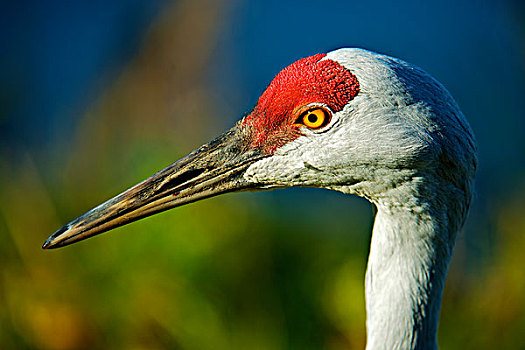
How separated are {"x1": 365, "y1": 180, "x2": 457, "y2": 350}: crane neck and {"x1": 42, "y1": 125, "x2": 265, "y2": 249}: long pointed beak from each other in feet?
1.80

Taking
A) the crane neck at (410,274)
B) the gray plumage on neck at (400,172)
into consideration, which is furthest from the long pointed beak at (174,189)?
the crane neck at (410,274)

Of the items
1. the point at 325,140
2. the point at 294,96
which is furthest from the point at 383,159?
the point at 294,96

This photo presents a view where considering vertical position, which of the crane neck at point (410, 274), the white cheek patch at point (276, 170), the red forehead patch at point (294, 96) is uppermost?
the red forehead patch at point (294, 96)

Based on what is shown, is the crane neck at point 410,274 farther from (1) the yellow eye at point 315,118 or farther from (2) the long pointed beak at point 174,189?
(2) the long pointed beak at point 174,189

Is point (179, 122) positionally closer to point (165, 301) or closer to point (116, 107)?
point (116, 107)

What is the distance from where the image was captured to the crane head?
1.64m

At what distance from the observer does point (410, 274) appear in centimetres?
172

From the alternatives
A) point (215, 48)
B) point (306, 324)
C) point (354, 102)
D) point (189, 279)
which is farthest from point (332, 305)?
point (215, 48)

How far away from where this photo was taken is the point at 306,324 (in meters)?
3.87

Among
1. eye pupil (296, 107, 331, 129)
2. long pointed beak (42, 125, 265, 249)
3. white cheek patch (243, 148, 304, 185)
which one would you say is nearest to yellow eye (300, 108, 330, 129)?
eye pupil (296, 107, 331, 129)

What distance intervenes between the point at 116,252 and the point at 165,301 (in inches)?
22.3

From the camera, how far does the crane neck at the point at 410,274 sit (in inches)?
66.9

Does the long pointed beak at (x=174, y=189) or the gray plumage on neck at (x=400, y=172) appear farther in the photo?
the long pointed beak at (x=174, y=189)

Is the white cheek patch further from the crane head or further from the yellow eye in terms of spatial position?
the yellow eye
